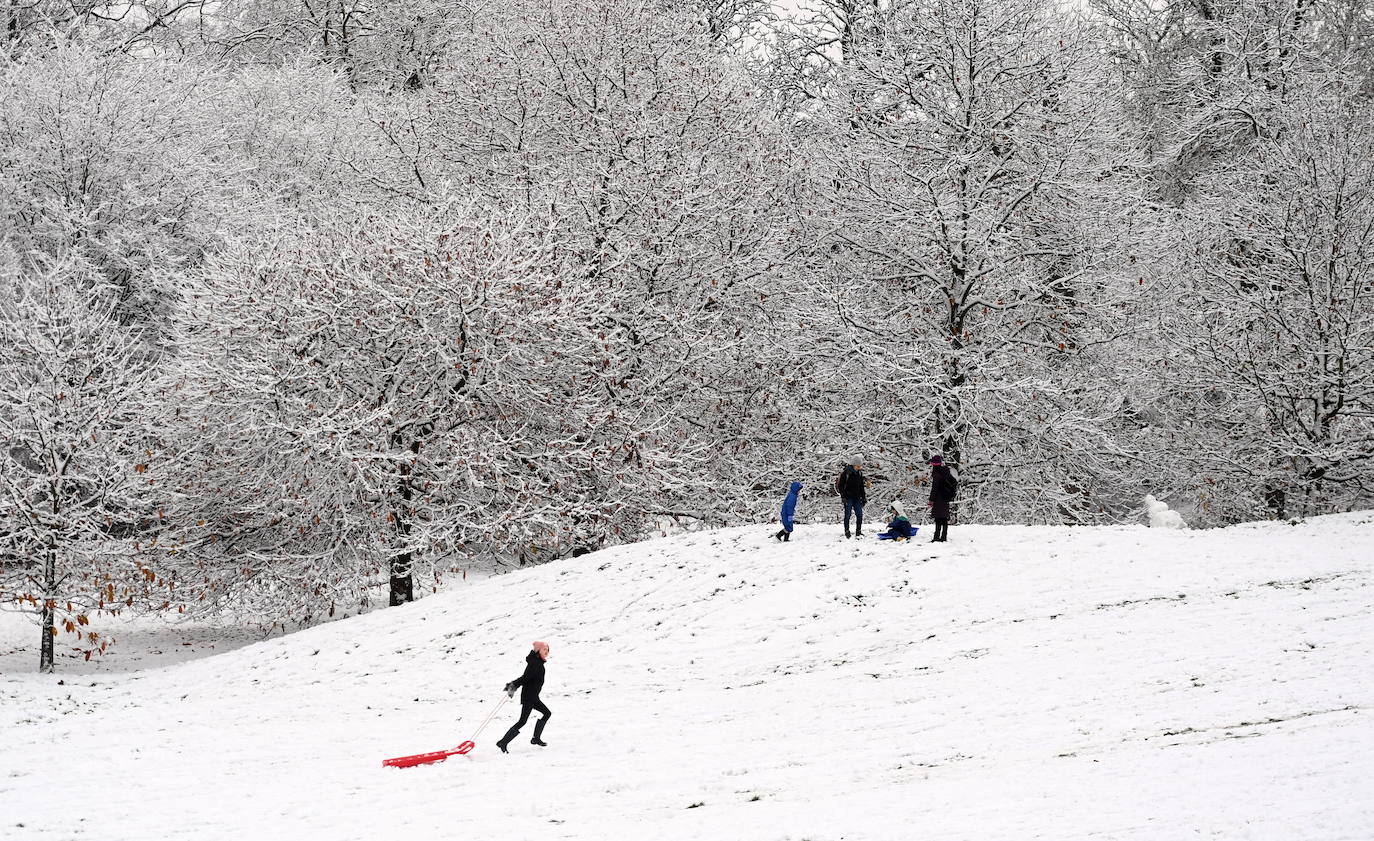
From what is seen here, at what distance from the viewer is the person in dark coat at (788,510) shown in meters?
18.2

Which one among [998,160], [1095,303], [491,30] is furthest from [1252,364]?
[491,30]

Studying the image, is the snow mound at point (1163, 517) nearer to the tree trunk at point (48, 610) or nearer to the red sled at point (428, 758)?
the red sled at point (428, 758)

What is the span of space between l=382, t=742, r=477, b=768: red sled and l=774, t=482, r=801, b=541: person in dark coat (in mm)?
7344

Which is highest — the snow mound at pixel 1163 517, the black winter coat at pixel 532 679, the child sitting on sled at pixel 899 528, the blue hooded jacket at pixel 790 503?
the blue hooded jacket at pixel 790 503

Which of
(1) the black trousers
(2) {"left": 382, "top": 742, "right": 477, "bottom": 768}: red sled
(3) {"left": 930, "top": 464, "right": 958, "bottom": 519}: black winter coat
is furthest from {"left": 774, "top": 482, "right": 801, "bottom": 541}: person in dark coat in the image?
(2) {"left": 382, "top": 742, "right": 477, "bottom": 768}: red sled

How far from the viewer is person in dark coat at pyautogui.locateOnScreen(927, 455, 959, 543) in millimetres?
17344

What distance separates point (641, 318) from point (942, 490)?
986 cm

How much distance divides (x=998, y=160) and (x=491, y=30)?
13389 millimetres

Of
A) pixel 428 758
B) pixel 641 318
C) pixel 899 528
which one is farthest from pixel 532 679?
pixel 641 318

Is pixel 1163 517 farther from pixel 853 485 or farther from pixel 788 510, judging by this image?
pixel 788 510

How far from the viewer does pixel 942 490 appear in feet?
57.3

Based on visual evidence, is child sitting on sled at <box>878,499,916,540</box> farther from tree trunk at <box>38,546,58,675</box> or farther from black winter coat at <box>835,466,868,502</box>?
tree trunk at <box>38,546,58,675</box>

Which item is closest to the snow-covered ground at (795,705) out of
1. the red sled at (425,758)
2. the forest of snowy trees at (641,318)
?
the red sled at (425,758)

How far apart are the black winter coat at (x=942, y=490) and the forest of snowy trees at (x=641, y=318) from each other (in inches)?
180
